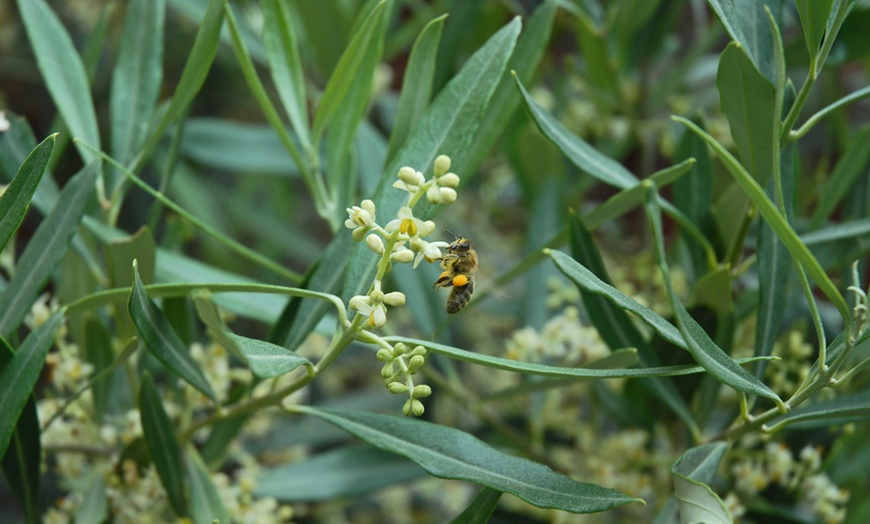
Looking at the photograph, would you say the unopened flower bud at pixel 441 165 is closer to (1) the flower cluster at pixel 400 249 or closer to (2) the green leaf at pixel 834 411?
(1) the flower cluster at pixel 400 249

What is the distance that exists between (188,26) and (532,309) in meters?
1.19

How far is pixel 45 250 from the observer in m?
0.74

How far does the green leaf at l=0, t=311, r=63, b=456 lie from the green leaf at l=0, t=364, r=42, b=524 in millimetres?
19

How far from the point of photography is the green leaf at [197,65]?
0.74 metres

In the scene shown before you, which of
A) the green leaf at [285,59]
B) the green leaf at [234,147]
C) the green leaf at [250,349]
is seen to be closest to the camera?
the green leaf at [250,349]

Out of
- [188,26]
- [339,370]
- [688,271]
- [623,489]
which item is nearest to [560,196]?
[688,271]

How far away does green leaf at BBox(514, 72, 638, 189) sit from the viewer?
2.52 ft

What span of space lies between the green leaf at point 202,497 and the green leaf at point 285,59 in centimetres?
36

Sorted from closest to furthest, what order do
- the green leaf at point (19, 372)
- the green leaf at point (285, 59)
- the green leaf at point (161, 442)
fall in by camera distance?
1. the green leaf at point (19, 372)
2. the green leaf at point (161, 442)
3. the green leaf at point (285, 59)

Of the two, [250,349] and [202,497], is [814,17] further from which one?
[202,497]

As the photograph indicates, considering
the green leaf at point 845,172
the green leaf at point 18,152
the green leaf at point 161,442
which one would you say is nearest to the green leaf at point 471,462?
the green leaf at point 161,442

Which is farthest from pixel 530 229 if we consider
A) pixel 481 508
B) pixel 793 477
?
pixel 481 508

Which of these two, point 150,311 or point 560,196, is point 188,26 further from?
point 150,311

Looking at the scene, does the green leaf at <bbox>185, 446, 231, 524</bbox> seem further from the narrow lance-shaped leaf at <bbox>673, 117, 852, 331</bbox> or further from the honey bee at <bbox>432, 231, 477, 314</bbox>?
the narrow lance-shaped leaf at <bbox>673, 117, 852, 331</bbox>
